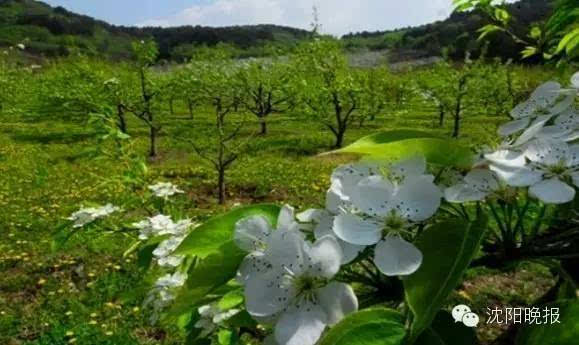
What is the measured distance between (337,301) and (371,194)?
0.12 metres

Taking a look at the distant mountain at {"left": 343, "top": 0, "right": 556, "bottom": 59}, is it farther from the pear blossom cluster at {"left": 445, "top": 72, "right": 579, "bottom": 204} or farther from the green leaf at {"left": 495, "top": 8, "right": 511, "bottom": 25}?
the pear blossom cluster at {"left": 445, "top": 72, "right": 579, "bottom": 204}

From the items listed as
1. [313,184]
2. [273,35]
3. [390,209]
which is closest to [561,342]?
[390,209]

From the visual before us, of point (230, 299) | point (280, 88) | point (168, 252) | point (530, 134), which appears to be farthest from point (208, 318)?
point (280, 88)

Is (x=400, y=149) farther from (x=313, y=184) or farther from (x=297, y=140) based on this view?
(x=297, y=140)

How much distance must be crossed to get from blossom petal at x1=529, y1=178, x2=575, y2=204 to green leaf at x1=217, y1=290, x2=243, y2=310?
1.42 feet

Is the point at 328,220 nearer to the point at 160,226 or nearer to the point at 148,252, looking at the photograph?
the point at 148,252

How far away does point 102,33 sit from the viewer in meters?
137

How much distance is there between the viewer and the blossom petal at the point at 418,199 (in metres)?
0.65

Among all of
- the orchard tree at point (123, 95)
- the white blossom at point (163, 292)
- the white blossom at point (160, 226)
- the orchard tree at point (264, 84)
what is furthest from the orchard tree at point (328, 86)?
the white blossom at point (163, 292)

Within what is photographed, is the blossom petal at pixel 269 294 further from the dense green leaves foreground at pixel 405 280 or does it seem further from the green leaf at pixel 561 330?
the green leaf at pixel 561 330

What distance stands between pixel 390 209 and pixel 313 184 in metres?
11.2

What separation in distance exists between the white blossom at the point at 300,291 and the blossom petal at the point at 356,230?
0.5 inches

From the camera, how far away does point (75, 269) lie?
6605mm

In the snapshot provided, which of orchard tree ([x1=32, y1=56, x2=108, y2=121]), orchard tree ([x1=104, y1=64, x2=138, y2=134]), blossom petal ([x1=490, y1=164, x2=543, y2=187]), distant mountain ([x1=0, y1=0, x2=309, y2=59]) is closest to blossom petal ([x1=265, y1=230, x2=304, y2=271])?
blossom petal ([x1=490, y1=164, x2=543, y2=187])
